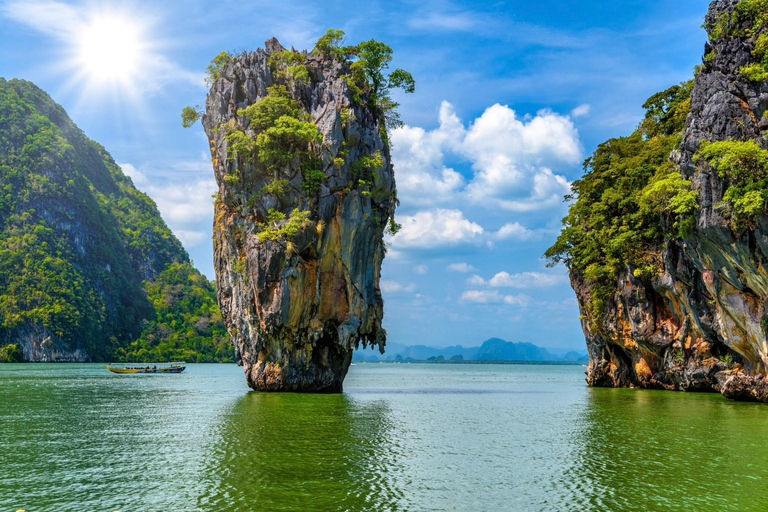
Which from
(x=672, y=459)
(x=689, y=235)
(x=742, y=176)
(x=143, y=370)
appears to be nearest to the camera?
(x=672, y=459)

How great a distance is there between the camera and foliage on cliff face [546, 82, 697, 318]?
134 feet

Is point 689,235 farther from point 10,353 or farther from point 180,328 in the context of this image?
point 180,328

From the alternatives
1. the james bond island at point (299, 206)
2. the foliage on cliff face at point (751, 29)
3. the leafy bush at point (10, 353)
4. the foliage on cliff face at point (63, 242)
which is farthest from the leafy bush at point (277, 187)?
the leafy bush at point (10, 353)

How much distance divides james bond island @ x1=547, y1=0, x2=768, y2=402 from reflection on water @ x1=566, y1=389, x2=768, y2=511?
247 inches

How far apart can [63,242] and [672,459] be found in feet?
445

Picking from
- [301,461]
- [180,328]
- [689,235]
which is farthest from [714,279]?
[180,328]

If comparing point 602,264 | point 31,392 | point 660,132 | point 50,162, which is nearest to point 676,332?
point 602,264

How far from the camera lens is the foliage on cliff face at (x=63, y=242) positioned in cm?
11494

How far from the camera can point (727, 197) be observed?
27.3 m

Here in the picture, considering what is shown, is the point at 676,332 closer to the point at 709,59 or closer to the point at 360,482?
the point at 709,59

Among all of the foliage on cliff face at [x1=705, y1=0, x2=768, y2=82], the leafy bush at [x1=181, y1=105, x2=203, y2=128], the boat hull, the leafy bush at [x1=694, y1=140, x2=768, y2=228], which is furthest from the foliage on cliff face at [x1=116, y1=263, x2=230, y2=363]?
the foliage on cliff face at [x1=705, y1=0, x2=768, y2=82]

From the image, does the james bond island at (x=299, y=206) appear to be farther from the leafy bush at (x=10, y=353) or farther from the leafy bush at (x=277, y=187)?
the leafy bush at (x=10, y=353)

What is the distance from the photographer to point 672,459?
19.2 m

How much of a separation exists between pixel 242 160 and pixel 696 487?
31.6m
